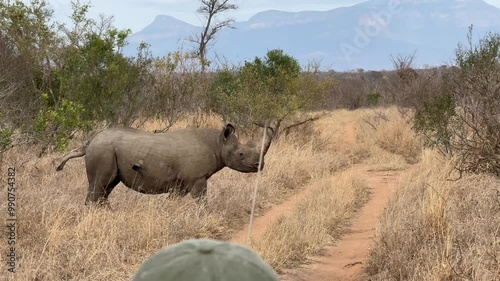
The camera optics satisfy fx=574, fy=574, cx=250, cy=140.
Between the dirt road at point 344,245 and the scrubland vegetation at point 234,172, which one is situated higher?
the scrubland vegetation at point 234,172

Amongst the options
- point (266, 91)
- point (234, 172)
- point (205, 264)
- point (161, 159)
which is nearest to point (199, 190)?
point (161, 159)

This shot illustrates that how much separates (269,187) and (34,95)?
6.29 meters

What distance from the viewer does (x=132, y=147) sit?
6449 mm

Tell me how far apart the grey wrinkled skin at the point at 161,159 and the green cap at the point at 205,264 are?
216 inches

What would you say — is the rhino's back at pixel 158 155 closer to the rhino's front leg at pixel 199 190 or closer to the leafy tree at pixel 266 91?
the rhino's front leg at pixel 199 190

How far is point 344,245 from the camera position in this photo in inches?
261

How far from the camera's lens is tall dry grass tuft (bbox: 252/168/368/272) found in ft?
18.4

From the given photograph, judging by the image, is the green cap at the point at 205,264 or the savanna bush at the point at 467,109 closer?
the green cap at the point at 205,264

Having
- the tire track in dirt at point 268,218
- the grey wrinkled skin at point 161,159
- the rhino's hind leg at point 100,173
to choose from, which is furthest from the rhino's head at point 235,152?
the rhino's hind leg at point 100,173

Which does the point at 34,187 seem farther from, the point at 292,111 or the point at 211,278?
the point at 292,111

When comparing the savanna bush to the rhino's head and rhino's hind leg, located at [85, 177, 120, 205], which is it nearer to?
the rhino's head

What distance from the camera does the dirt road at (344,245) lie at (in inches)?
213

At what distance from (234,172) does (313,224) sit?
386 centimetres

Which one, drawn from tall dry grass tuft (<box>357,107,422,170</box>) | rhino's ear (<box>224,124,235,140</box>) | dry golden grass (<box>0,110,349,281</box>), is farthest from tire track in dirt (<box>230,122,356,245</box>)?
tall dry grass tuft (<box>357,107,422,170</box>)
